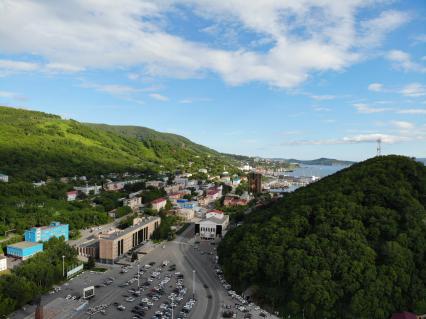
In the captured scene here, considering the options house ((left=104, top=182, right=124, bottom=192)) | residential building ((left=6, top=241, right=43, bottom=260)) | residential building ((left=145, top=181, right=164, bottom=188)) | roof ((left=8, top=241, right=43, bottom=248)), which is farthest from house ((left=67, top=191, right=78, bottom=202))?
residential building ((left=6, top=241, right=43, bottom=260))

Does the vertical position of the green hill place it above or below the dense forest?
above

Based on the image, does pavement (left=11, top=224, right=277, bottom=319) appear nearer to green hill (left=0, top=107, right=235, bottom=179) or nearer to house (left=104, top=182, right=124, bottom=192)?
house (left=104, top=182, right=124, bottom=192)

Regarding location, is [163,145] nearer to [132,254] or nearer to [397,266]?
[132,254]

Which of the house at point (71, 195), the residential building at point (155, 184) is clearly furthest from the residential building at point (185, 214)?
the residential building at point (155, 184)

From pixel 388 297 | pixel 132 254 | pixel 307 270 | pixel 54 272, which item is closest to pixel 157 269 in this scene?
pixel 132 254

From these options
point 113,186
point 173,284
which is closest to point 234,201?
point 113,186

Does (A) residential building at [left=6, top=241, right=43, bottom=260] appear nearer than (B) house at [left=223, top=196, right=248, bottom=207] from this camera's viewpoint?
Yes

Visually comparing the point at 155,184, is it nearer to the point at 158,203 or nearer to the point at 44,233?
the point at 158,203
